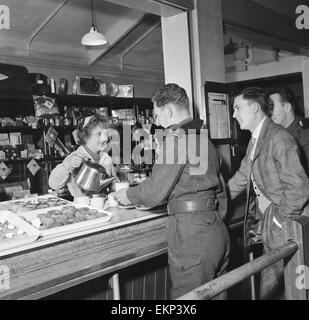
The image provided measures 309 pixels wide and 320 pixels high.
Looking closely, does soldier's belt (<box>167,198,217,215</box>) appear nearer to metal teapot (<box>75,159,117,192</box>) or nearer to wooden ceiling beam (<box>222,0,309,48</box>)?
metal teapot (<box>75,159,117,192</box>)

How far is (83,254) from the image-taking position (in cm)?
191

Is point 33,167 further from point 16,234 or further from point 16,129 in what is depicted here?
point 16,234

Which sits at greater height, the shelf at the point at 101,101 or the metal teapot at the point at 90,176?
the shelf at the point at 101,101

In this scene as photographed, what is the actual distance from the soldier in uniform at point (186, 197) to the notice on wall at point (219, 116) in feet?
3.89

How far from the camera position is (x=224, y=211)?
219 cm

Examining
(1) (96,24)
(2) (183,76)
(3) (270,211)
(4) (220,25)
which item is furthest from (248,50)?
(3) (270,211)

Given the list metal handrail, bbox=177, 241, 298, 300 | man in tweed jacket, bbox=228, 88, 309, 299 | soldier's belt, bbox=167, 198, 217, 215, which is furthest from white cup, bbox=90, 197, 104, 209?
metal handrail, bbox=177, 241, 298, 300

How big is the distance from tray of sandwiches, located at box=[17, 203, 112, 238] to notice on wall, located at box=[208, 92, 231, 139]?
55.4 inches

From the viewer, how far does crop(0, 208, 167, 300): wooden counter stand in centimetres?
167

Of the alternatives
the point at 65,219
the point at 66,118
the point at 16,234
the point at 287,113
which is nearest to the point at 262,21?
the point at 287,113

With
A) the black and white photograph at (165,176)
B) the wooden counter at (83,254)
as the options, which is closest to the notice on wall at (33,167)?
the black and white photograph at (165,176)

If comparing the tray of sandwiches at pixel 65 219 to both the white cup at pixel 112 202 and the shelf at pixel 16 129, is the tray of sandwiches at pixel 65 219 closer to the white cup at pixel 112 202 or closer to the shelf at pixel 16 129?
the white cup at pixel 112 202

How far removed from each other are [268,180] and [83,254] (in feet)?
3.70

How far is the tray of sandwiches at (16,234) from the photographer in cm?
171
